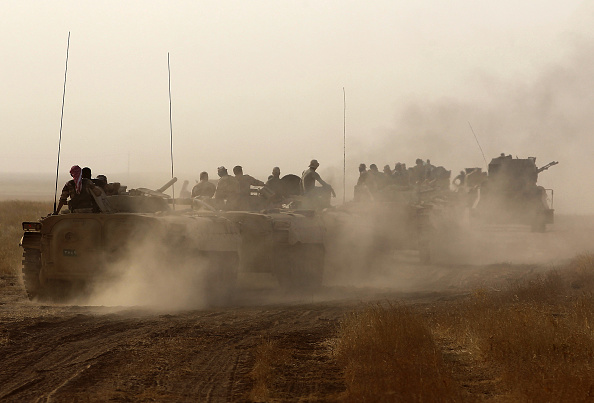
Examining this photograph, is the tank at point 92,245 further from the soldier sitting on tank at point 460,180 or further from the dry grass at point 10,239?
the soldier sitting on tank at point 460,180

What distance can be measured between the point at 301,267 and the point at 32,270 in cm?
535

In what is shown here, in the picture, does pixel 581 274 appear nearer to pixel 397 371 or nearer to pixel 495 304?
pixel 495 304

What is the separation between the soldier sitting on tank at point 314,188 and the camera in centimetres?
2161

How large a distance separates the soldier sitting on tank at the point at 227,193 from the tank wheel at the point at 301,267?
218 cm

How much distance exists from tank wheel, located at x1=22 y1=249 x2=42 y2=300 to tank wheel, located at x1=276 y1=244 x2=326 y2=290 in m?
4.81

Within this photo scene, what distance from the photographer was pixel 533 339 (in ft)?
34.2

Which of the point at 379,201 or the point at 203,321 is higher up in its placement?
the point at 379,201

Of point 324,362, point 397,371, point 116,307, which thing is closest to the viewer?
point 397,371

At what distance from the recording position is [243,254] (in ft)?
59.8

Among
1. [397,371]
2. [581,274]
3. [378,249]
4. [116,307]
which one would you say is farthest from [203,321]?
[378,249]

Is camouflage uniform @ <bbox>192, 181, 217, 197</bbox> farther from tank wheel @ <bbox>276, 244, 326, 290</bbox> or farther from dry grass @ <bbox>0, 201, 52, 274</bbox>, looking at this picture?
dry grass @ <bbox>0, 201, 52, 274</bbox>

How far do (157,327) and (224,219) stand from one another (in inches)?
179

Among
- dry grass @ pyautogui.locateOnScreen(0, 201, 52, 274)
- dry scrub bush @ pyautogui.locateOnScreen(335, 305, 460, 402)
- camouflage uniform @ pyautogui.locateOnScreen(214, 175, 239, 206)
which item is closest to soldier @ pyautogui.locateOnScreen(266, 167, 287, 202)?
camouflage uniform @ pyautogui.locateOnScreen(214, 175, 239, 206)

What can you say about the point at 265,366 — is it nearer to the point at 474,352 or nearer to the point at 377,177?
the point at 474,352
